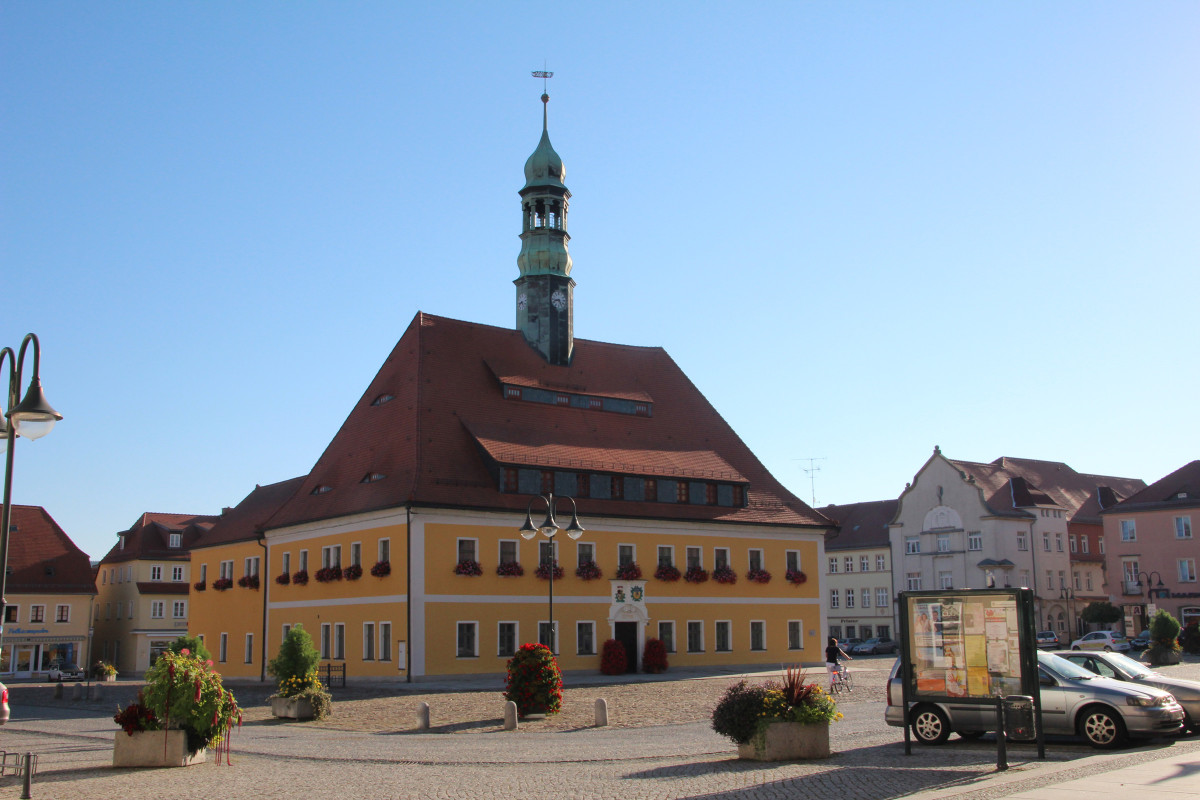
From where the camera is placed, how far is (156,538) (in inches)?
3056

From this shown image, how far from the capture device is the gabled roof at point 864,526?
280ft

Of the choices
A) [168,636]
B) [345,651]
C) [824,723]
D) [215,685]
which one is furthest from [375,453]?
[168,636]

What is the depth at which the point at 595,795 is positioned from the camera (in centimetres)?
1358

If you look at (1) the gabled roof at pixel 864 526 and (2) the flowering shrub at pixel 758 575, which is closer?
(2) the flowering shrub at pixel 758 575

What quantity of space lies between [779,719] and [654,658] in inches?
1080

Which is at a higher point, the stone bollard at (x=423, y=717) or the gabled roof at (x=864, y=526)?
the gabled roof at (x=864, y=526)

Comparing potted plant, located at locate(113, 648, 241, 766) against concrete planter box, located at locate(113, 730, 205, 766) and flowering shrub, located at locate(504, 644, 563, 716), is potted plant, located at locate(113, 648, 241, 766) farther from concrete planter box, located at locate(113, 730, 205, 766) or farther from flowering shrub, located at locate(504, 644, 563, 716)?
flowering shrub, located at locate(504, 644, 563, 716)

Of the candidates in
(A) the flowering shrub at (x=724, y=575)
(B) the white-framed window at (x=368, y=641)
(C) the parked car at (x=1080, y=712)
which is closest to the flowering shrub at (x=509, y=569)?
(B) the white-framed window at (x=368, y=641)

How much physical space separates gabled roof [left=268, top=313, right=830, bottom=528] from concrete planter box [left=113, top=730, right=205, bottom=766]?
74.6 ft

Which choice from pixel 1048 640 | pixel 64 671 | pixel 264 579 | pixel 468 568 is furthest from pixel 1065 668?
pixel 64 671

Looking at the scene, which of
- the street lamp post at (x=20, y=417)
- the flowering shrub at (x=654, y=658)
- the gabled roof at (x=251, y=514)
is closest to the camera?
the street lamp post at (x=20, y=417)

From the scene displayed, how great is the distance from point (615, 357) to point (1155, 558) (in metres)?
40.1

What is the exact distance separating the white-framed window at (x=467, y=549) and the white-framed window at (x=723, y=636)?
37.9ft

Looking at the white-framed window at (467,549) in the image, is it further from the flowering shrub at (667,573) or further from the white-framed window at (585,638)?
the flowering shrub at (667,573)
